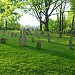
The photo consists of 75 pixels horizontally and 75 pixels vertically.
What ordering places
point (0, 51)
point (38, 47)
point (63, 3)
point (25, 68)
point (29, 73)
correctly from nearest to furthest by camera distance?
point (29, 73), point (25, 68), point (0, 51), point (38, 47), point (63, 3)

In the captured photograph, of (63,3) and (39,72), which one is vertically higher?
(63,3)

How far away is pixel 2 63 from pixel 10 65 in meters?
0.70

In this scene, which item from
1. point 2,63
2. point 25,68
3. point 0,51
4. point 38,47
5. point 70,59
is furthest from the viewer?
point 38,47

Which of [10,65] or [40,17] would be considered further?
[40,17]

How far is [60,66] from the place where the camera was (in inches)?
496

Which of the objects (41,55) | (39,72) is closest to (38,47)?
(41,55)

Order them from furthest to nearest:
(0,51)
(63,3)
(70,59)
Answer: (63,3), (0,51), (70,59)

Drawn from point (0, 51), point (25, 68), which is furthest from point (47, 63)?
point (0, 51)

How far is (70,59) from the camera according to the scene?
14.4m

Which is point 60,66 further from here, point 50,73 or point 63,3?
point 63,3

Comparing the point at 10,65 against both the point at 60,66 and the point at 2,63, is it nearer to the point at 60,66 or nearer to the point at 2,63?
the point at 2,63

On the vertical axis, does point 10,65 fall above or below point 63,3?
below

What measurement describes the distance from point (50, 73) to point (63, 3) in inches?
1407

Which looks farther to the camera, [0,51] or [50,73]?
[0,51]
